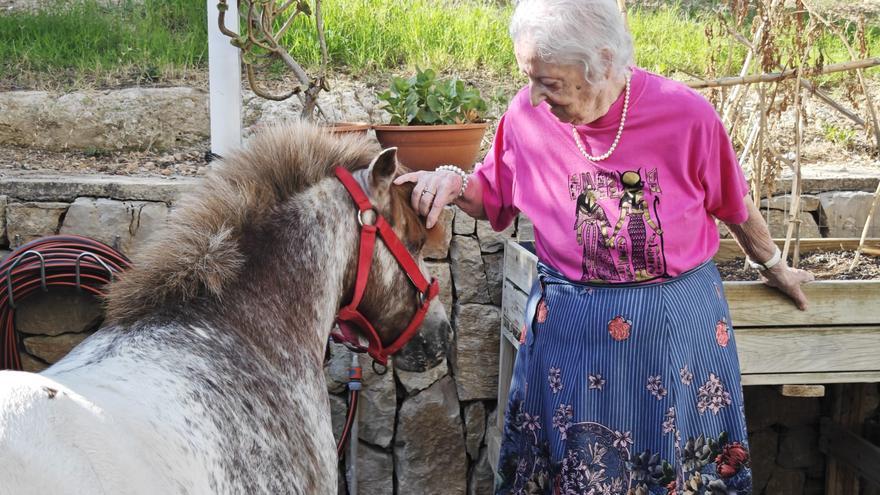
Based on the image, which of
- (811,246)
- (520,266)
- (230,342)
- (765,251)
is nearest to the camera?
(230,342)

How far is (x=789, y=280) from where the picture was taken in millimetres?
2652

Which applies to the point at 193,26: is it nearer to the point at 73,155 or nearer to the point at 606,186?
the point at 73,155

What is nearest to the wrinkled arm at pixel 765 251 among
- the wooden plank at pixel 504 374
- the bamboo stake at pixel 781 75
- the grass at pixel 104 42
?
the bamboo stake at pixel 781 75

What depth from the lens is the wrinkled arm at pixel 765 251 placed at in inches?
94.0

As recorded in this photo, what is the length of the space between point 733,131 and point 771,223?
63 cm

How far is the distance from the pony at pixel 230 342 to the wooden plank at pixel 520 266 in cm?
76

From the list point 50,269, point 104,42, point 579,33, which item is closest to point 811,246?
point 579,33

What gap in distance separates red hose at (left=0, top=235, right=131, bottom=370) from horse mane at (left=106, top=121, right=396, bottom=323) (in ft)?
3.76

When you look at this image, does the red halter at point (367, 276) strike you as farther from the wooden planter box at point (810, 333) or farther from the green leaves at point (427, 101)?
the green leaves at point (427, 101)

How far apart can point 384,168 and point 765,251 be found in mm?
1177

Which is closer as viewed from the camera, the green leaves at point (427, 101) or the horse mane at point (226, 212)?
the horse mane at point (226, 212)

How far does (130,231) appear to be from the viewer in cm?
334

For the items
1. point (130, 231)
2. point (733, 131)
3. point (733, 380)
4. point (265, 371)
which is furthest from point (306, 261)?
point (733, 131)

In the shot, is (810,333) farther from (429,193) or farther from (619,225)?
(429,193)
